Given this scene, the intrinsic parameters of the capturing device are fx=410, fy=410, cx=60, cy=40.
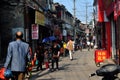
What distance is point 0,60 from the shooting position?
2748 cm

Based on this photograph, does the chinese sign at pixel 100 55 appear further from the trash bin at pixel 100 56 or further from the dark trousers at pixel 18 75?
the dark trousers at pixel 18 75

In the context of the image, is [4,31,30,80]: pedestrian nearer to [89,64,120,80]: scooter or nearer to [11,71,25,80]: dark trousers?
[11,71,25,80]: dark trousers

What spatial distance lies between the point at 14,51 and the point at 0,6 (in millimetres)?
20666

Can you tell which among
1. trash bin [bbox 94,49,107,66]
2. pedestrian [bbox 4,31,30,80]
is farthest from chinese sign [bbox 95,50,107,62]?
pedestrian [bbox 4,31,30,80]

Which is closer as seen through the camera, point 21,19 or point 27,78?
point 27,78

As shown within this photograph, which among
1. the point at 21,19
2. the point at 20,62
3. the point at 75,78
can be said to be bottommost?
the point at 75,78

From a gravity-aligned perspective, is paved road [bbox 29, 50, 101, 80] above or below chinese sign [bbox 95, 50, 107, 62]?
below

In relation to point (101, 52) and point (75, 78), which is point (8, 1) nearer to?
point (101, 52)

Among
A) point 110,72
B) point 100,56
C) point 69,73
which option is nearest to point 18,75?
point 110,72

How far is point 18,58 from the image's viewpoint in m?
10.3

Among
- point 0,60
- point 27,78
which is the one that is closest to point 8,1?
point 0,60

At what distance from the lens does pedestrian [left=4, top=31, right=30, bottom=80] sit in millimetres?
10234

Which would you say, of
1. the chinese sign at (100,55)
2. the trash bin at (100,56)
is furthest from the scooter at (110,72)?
the chinese sign at (100,55)

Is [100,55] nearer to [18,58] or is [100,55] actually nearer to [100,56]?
[100,56]
